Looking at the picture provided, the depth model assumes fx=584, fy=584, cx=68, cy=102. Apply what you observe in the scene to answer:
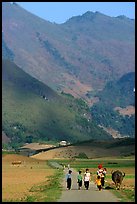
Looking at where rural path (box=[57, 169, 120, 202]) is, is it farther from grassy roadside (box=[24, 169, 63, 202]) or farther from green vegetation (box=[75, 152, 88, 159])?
green vegetation (box=[75, 152, 88, 159])

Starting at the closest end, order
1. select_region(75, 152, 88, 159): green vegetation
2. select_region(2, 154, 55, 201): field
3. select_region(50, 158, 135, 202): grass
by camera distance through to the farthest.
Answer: select_region(50, 158, 135, 202): grass → select_region(2, 154, 55, 201): field → select_region(75, 152, 88, 159): green vegetation

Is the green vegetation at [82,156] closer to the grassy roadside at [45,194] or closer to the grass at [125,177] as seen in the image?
the grass at [125,177]

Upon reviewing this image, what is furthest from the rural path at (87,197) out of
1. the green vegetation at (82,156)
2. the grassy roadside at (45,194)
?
the green vegetation at (82,156)

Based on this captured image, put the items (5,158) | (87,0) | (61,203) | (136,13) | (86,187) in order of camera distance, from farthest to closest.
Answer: (5,158), (86,187), (61,203), (136,13), (87,0)

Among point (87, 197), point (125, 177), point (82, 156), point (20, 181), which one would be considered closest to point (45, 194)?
point (87, 197)

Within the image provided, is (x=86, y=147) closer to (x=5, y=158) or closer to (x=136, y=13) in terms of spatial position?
(x=5, y=158)

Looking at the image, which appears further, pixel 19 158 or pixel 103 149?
pixel 103 149

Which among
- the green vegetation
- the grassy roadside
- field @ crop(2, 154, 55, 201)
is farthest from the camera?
the green vegetation

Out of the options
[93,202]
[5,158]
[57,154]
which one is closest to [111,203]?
[93,202]

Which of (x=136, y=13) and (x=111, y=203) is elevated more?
(x=136, y=13)

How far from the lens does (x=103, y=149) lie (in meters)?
191

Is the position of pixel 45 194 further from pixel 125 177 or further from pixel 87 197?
pixel 125 177

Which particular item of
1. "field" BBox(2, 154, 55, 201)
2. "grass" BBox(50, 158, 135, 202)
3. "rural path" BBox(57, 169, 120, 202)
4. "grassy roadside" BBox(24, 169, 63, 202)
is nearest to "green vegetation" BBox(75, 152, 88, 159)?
"field" BBox(2, 154, 55, 201)

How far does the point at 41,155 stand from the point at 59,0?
6742 inches
